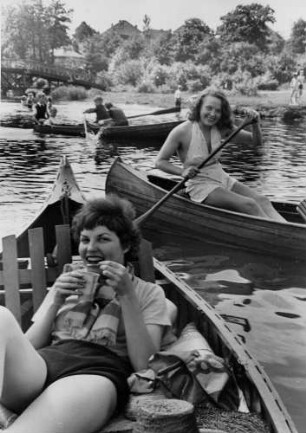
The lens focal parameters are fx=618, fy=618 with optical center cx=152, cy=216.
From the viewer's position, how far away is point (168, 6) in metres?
2.82

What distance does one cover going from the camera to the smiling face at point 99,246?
1.54m

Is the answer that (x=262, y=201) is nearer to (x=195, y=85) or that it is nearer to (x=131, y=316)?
(x=195, y=85)

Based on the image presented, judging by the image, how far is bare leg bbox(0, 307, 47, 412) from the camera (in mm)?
1194

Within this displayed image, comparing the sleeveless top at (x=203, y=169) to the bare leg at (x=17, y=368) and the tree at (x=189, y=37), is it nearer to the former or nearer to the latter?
the tree at (x=189, y=37)

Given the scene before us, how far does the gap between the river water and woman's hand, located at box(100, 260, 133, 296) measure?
0.93 meters

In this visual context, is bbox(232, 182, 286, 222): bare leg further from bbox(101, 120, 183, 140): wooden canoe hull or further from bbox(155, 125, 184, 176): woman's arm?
bbox(101, 120, 183, 140): wooden canoe hull

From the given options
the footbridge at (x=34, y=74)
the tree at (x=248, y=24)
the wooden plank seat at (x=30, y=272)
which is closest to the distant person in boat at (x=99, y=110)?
the footbridge at (x=34, y=74)

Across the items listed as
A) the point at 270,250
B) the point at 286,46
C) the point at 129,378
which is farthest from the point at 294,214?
the point at 129,378

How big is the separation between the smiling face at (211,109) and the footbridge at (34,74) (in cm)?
82

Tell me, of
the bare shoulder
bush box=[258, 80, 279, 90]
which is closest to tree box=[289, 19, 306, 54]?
bush box=[258, 80, 279, 90]

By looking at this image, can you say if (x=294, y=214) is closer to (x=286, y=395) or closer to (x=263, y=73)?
(x=263, y=73)

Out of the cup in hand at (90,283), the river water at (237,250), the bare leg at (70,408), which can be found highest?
the cup in hand at (90,283)

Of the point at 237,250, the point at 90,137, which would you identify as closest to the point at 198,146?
the point at 237,250

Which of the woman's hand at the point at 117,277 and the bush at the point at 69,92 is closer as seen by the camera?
the woman's hand at the point at 117,277
